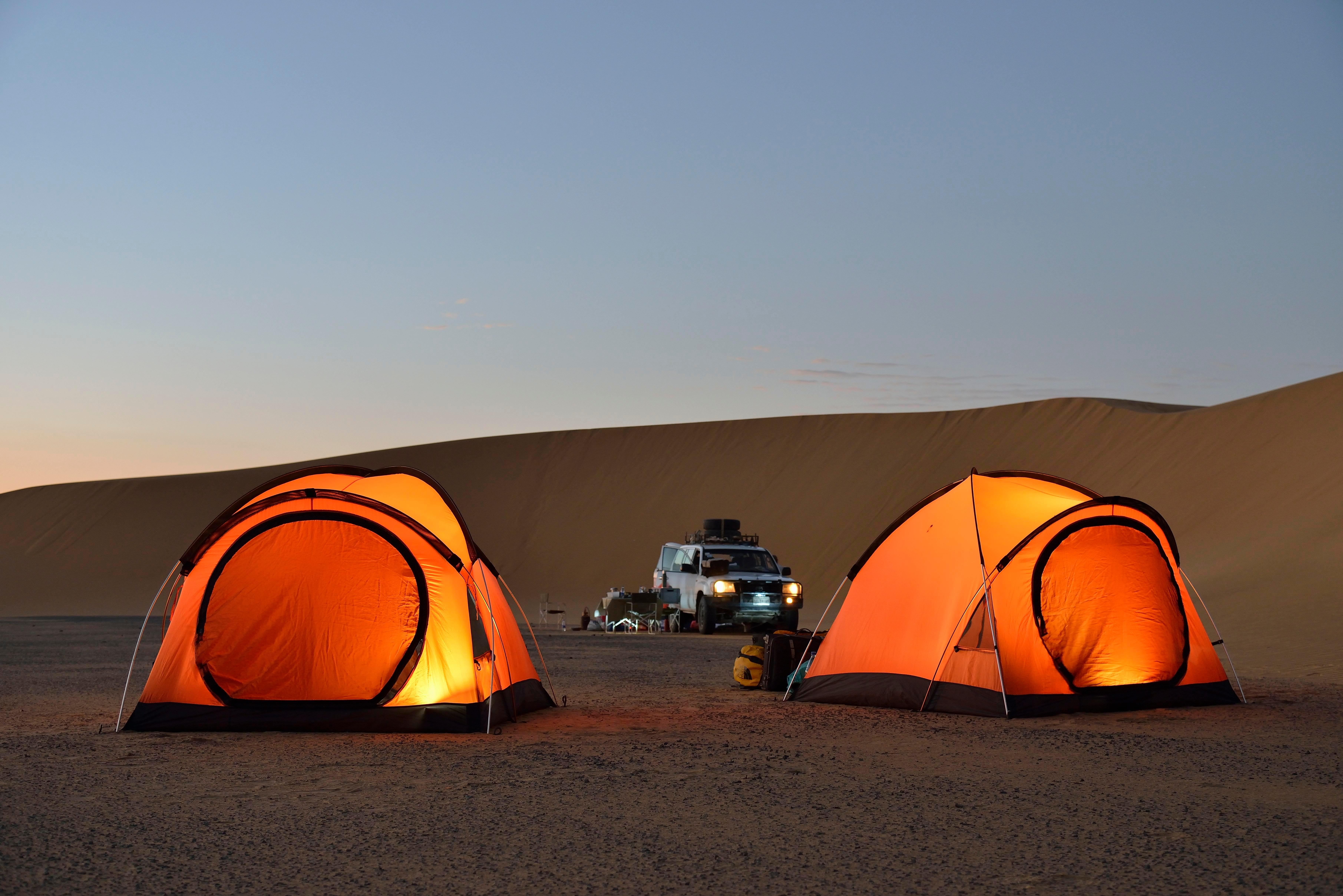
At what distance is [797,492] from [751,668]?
4958 cm

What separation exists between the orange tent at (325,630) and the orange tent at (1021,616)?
384 centimetres

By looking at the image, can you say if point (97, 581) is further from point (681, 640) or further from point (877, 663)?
point (877, 663)

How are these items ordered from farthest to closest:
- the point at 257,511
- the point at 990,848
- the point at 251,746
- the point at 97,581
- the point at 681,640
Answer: the point at 97,581
the point at 681,640
the point at 257,511
the point at 251,746
the point at 990,848

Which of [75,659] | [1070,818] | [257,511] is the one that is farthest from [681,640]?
[1070,818]

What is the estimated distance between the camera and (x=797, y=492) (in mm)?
63250

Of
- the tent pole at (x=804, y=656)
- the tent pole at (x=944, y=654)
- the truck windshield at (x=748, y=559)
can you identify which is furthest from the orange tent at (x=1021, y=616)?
the truck windshield at (x=748, y=559)

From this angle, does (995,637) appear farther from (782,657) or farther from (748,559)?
(748,559)

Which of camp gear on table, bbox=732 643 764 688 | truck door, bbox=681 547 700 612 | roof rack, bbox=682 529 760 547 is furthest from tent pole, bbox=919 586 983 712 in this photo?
roof rack, bbox=682 529 760 547

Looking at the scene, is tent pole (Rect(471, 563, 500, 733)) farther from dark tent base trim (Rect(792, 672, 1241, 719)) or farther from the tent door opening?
the tent door opening

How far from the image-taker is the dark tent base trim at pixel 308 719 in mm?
10109

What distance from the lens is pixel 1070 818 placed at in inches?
264

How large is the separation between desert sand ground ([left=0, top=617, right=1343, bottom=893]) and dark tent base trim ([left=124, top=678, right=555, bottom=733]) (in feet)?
0.51

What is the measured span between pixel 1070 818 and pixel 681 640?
686 inches

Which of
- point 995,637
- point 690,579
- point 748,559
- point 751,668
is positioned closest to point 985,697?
point 995,637
